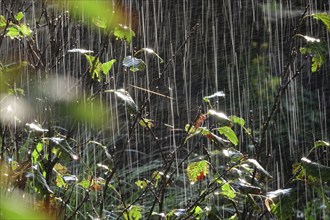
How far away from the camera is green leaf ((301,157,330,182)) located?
1365 mm

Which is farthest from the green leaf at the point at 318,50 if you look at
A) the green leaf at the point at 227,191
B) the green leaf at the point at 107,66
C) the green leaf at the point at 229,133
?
the green leaf at the point at 107,66

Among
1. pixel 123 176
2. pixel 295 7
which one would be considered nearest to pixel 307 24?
pixel 295 7

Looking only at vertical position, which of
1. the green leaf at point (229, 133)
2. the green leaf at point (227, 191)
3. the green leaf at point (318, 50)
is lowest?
the green leaf at point (227, 191)

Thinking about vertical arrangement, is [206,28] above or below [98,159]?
above

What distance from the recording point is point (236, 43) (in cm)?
670

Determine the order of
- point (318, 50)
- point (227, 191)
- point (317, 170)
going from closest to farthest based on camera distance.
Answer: point (317, 170), point (318, 50), point (227, 191)

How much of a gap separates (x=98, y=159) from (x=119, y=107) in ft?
4.63

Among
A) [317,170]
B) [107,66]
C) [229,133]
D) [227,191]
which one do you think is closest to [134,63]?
[107,66]

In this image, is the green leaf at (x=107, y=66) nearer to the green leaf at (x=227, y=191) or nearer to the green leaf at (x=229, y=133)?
the green leaf at (x=229, y=133)

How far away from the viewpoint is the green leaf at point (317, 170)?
1.36 metres

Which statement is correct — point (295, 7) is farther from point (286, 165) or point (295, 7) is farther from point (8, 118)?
point (8, 118)

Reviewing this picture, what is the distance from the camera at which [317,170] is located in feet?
4.58

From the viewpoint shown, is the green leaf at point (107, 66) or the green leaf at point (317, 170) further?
the green leaf at point (107, 66)

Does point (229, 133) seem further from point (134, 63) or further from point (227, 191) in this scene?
point (134, 63)
